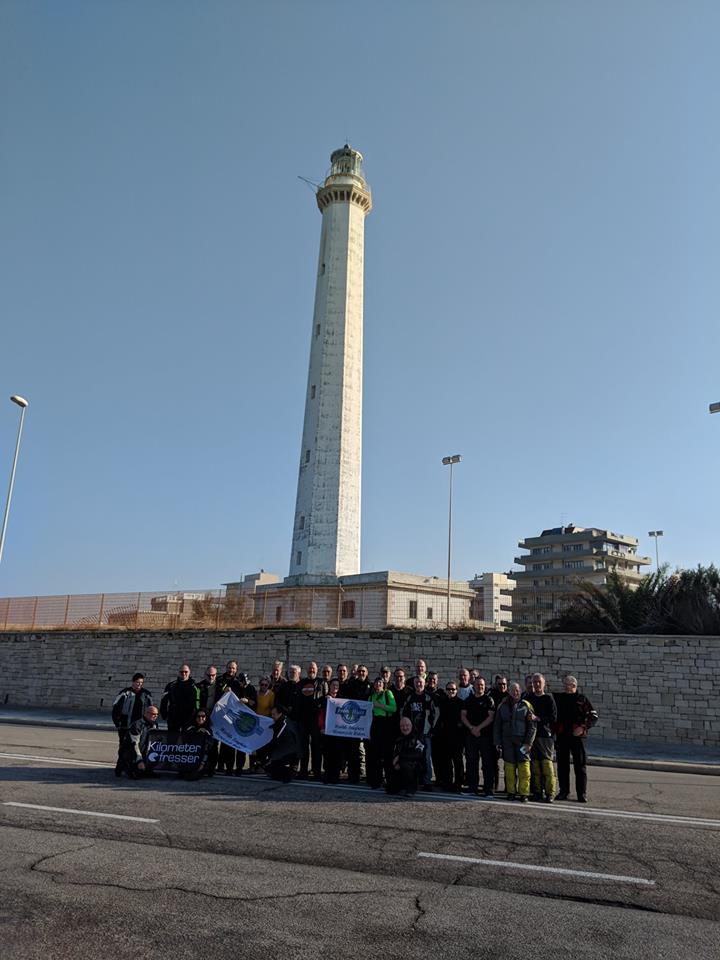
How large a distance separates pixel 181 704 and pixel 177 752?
1013 millimetres

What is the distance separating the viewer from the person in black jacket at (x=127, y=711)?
11.3 m

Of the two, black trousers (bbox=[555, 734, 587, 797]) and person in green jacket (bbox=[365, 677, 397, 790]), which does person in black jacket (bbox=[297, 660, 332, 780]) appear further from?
black trousers (bbox=[555, 734, 587, 797])

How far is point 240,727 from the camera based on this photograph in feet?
39.2

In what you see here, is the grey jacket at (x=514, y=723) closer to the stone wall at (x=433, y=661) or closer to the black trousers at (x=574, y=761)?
the black trousers at (x=574, y=761)

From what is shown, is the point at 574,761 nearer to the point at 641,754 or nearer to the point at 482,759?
the point at 482,759

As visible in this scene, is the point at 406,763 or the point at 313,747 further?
the point at 313,747

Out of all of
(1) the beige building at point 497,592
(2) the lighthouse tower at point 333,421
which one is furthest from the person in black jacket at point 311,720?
(1) the beige building at point 497,592

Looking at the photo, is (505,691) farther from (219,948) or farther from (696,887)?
(219,948)

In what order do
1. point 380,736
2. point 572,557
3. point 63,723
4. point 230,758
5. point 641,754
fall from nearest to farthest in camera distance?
point 380,736 < point 230,758 < point 641,754 < point 63,723 < point 572,557

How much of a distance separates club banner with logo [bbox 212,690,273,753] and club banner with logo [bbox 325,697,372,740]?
3.68 ft

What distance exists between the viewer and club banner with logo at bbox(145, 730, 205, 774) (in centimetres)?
1132

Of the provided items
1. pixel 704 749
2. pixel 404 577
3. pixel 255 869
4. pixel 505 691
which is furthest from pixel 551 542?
pixel 255 869

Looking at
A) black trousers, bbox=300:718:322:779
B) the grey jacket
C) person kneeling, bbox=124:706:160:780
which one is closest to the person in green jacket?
black trousers, bbox=300:718:322:779

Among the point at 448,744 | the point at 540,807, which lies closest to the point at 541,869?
the point at 540,807
